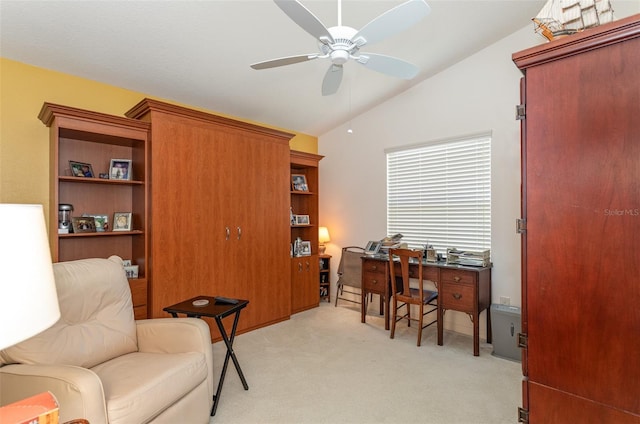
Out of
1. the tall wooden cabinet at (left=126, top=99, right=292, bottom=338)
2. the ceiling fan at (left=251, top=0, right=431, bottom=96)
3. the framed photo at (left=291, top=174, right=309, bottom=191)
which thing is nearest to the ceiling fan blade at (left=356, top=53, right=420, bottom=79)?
the ceiling fan at (left=251, top=0, right=431, bottom=96)

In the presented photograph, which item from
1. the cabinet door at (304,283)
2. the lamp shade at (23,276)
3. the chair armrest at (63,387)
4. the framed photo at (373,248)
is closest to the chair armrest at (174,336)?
the chair armrest at (63,387)

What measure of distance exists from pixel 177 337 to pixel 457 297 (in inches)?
97.8

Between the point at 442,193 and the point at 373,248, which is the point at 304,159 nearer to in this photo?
the point at 373,248

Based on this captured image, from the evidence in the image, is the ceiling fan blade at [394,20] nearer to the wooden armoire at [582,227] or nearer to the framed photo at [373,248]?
the wooden armoire at [582,227]

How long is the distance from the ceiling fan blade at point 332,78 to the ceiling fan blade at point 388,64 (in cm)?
17

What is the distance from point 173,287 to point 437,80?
3.62 m

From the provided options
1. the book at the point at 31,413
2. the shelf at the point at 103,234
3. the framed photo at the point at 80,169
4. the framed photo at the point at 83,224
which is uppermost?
the framed photo at the point at 80,169

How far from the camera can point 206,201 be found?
129 inches

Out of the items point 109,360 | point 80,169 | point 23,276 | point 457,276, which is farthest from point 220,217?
point 23,276

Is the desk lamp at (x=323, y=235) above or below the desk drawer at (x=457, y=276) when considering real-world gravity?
above

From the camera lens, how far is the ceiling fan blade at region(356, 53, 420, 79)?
1.99m

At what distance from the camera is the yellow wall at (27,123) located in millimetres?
2598

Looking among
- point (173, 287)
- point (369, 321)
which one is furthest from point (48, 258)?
point (369, 321)

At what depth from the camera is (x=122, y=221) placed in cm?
310
